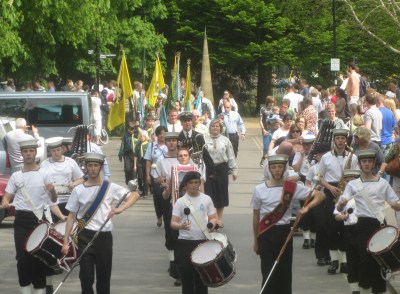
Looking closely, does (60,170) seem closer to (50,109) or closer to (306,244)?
(306,244)

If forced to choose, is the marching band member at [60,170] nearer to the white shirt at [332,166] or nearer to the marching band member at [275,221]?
the white shirt at [332,166]

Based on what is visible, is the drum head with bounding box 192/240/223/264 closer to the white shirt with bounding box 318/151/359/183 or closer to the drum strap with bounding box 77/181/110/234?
the drum strap with bounding box 77/181/110/234

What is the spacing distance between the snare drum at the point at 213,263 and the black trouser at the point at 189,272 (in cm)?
29

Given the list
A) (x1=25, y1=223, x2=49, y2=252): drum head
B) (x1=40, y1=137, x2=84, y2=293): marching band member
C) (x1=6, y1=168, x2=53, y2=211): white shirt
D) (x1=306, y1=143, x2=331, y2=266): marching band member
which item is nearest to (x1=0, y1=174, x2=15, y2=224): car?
(x1=40, y1=137, x2=84, y2=293): marching band member

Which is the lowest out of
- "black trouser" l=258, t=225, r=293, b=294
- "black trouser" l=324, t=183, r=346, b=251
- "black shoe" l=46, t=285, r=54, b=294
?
"black shoe" l=46, t=285, r=54, b=294

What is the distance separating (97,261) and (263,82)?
4829 cm

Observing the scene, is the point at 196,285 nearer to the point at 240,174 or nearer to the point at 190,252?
the point at 190,252

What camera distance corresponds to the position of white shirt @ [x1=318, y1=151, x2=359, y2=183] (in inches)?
580

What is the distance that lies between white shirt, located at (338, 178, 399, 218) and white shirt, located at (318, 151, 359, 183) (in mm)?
1975

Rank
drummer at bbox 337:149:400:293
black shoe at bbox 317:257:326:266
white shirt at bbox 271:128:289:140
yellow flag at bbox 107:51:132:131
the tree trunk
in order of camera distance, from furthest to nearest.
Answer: the tree trunk → yellow flag at bbox 107:51:132:131 → white shirt at bbox 271:128:289:140 → black shoe at bbox 317:257:326:266 → drummer at bbox 337:149:400:293

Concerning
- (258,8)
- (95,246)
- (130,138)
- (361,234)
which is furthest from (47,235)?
(258,8)

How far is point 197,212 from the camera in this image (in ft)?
40.0

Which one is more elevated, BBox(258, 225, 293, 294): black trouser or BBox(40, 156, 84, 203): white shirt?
BBox(40, 156, 84, 203): white shirt

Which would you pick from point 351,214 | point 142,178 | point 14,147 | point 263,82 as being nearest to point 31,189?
point 351,214
